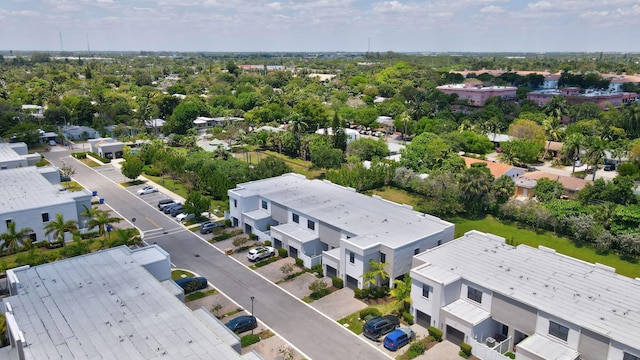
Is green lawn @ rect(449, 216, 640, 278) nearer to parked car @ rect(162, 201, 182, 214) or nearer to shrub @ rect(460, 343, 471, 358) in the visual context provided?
shrub @ rect(460, 343, 471, 358)

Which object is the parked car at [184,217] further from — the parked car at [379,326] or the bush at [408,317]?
the bush at [408,317]

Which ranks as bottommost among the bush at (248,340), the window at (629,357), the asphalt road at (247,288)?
the asphalt road at (247,288)

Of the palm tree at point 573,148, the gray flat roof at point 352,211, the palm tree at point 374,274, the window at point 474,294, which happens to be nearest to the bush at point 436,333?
the window at point 474,294

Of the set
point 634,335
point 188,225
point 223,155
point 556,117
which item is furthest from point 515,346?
point 556,117

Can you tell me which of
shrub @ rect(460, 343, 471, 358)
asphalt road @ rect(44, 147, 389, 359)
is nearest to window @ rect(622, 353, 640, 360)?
shrub @ rect(460, 343, 471, 358)

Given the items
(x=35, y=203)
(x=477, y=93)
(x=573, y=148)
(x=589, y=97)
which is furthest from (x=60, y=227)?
(x=589, y=97)

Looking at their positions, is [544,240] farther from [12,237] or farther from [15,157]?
[15,157]
